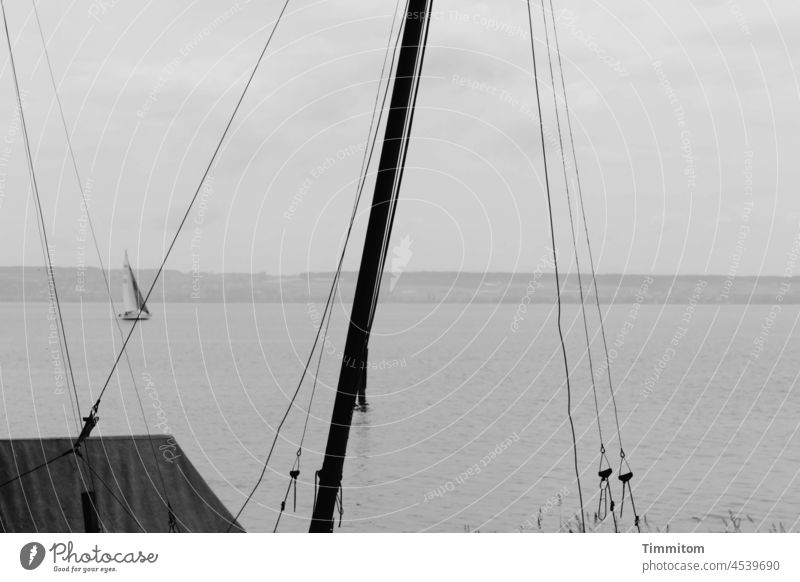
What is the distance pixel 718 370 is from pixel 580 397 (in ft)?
123

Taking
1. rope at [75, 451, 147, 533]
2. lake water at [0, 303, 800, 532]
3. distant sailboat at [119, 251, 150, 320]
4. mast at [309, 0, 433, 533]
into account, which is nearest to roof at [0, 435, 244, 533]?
rope at [75, 451, 147, 533]

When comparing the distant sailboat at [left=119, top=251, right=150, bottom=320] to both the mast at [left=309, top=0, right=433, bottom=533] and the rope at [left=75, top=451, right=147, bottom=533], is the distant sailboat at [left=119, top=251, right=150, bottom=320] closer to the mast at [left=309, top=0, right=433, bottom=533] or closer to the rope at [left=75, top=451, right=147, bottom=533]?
the rope at [left=75, top=451, right=147, bottom=533]

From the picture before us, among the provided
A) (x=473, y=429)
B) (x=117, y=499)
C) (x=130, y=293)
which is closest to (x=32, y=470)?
(x=117, y=499)

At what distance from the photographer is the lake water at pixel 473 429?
4169cm

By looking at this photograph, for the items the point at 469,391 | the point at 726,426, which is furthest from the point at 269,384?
the point at 726,426

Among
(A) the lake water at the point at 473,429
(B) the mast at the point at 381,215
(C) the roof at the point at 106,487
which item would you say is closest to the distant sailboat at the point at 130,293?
(A) the lake water at the point at 473,429

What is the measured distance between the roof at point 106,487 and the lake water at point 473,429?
12.6 m

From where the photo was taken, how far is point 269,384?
106688 millimetres

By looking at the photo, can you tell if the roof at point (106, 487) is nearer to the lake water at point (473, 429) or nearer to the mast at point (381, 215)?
the mast at point (381, 215)

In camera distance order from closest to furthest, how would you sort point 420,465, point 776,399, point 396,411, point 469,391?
point 420,465 < point 396,411 < point 776,399 < point 469,391

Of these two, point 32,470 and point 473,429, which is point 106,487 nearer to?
point 32,470

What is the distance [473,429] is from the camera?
72500mm
